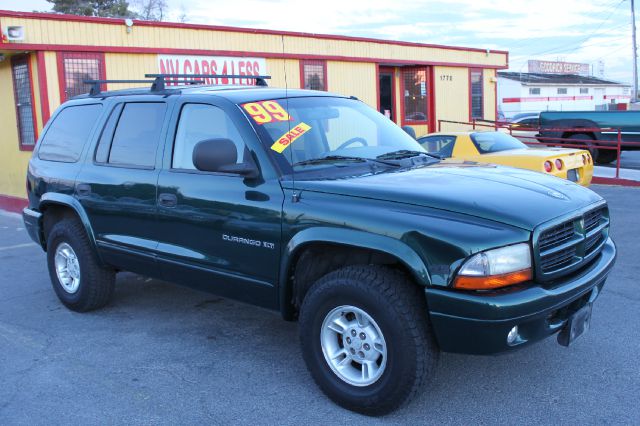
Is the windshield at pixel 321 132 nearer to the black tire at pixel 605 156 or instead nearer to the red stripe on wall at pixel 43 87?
Answer: the red stripe on wall at pixel 43 87

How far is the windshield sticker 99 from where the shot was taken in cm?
421

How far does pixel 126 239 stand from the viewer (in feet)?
16.2

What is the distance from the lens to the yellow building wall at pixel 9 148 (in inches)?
484

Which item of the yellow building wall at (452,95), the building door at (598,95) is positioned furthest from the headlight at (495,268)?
the building door at (598,95)

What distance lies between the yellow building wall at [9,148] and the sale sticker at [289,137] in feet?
30.8

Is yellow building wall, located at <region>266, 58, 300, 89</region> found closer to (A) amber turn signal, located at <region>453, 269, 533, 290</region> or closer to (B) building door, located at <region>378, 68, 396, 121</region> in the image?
(B) building door, located at <region>378, 68, 396, 121</region>

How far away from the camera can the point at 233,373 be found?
4234 millimetres

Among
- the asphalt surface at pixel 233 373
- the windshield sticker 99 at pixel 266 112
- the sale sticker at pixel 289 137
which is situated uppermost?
the windshield sticker 99 at pixel 266 112

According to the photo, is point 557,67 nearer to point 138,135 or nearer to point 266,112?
point 138,135

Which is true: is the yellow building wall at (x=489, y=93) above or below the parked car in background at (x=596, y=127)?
above

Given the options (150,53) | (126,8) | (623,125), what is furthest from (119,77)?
Result: (126,8)

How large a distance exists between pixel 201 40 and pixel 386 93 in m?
7.06

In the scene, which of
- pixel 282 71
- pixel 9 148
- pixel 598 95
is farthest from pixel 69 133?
pixel 598 95

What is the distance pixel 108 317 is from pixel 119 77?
7.55 m
